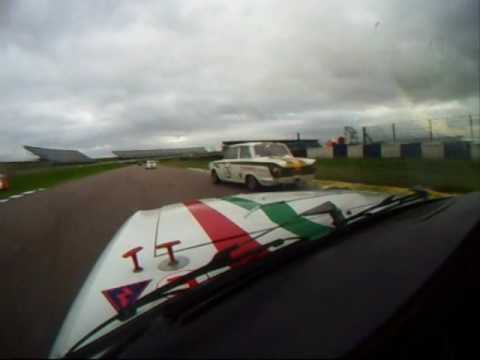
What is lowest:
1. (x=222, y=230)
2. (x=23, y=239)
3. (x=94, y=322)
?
(x=23, y=239)

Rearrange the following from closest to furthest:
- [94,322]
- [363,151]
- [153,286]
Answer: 1. [94,322]
2. [153,286]
3. [363,151]

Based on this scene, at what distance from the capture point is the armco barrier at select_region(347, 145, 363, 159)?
39.9ft

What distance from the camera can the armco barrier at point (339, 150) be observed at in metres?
14.1

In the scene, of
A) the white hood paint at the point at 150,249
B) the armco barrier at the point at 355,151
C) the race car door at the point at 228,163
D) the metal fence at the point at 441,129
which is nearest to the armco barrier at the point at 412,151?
the metal fence at the point at 441,129

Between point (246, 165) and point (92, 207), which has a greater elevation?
point (246, 165)

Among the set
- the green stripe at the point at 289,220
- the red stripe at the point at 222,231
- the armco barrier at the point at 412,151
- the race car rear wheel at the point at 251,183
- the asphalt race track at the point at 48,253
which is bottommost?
the asphalt race track at the point at 48,253

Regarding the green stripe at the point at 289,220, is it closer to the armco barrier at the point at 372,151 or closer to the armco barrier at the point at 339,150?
the armco barrier at the point at 372,151

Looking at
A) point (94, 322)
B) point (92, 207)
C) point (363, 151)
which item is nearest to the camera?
point (94, 322)

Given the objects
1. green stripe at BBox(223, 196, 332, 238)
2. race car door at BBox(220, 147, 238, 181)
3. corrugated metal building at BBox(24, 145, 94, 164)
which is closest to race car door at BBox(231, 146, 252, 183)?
race car door at BBox(220, 147, 238, 181)

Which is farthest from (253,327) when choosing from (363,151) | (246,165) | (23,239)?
(363,151)

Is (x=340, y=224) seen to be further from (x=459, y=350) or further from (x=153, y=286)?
(x=153, y=286)

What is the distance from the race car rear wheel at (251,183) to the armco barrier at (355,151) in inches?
329

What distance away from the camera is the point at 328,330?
0.60 metres

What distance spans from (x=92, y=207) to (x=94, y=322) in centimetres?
482
